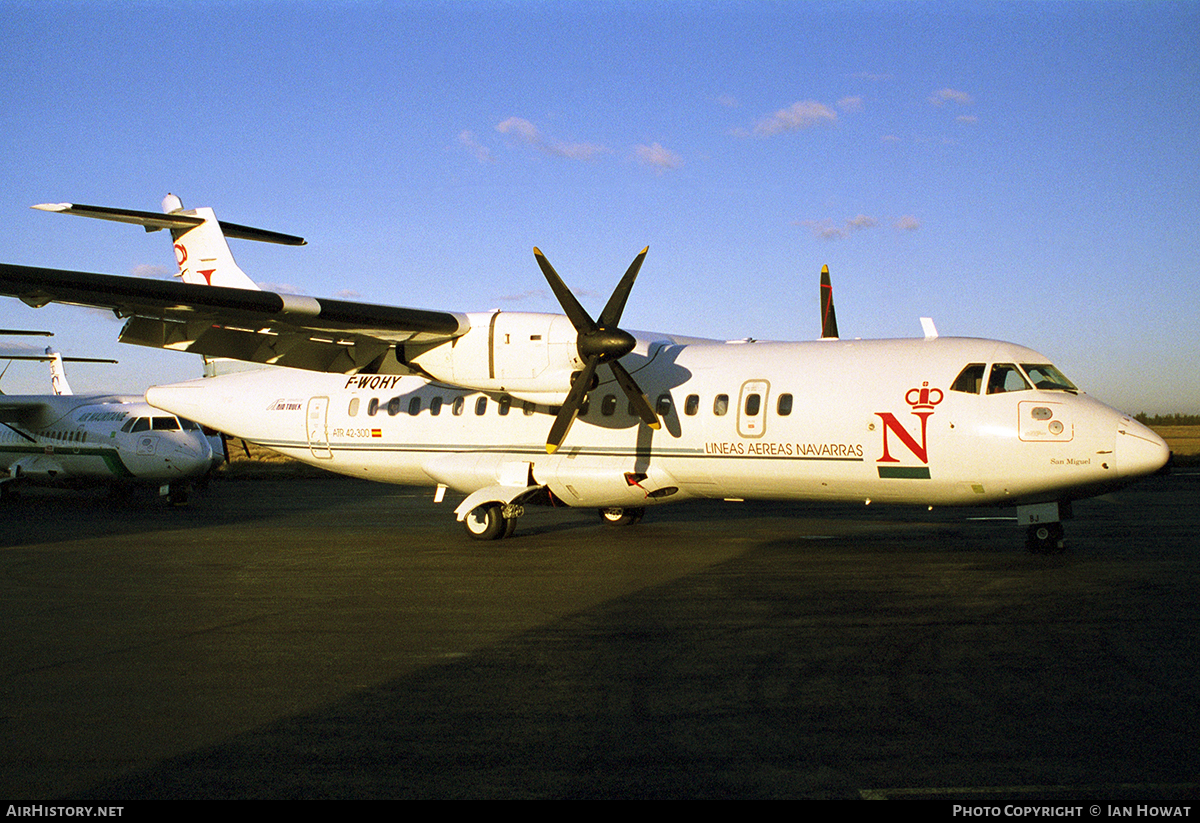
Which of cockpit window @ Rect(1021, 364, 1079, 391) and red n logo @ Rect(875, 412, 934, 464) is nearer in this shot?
cockpit window @ Rect(1021, 364, 1079, 391)

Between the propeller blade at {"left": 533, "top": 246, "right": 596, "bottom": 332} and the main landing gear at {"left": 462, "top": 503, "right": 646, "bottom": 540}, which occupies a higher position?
the propeller blade at {"left": 533, "top": 246, "right": 596, "bottom": 332}

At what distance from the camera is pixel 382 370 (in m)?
15.2

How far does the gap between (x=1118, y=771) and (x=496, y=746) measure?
319 centimetres

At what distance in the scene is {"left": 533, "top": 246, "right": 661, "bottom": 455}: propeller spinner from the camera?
13.0 metres

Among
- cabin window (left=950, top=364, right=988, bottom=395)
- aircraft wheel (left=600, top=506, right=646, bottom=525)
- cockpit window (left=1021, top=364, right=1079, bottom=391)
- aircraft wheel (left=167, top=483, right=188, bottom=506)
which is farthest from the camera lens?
aircraft wheel (left=167, top=483, right=188, bottom=506)

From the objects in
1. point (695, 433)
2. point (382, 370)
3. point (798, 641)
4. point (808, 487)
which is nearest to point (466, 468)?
point (382, 370)

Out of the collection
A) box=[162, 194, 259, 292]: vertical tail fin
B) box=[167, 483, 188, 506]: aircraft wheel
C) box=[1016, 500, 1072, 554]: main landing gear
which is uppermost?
box=[162, 194, 259, 292]: vertical tail fin

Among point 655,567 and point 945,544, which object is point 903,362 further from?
point 655,567

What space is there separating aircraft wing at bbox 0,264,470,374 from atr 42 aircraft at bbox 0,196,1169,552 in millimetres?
32

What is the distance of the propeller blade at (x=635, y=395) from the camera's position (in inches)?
530

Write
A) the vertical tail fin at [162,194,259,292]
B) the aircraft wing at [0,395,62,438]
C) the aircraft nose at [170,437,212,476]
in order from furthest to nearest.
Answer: the aircraft wing at [0,395,62,438]
the aircraft nose at [170,437,212,476]
the vertical tail fin at [162,194,259,292]

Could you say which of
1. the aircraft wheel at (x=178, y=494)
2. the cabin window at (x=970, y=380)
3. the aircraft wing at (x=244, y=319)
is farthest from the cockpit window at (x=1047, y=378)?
the aircraft wheel at (x=178, y=494)

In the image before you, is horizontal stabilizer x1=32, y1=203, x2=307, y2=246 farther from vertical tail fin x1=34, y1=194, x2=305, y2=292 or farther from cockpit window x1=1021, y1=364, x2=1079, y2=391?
cockpit window x1=1021, y1=364, x2=1079, y2=391

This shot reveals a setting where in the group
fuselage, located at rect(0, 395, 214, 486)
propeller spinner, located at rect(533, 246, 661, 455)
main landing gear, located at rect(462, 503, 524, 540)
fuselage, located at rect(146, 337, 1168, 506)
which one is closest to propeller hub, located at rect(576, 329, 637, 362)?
propeller spinner, located at rect(533, 246, 661, 455)
